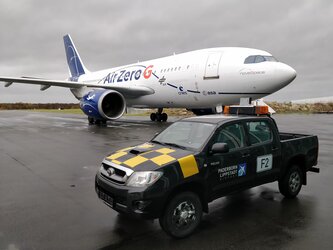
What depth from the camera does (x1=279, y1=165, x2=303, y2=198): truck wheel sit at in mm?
5535

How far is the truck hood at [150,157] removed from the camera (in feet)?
13.7

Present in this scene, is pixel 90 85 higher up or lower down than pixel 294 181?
higher up

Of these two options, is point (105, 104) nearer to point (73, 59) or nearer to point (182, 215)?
point (73, 59)

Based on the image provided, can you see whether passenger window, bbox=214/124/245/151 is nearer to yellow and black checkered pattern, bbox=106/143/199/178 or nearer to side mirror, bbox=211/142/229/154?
side mirror, bbox=211/142/229/154

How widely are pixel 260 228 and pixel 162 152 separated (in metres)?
1.76

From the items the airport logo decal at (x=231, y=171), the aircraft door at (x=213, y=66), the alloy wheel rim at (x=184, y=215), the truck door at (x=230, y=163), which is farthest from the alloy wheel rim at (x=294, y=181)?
the aircraft door at (x=213, y=66)

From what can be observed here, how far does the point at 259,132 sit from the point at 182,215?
85.5 inches

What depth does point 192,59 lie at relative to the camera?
17.6 meters

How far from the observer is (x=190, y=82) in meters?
17.3

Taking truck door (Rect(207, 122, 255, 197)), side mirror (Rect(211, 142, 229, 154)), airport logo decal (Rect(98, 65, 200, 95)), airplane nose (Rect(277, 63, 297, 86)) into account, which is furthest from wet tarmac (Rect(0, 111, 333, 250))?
airport logo decal (Rect(98, 65, 200, 95))

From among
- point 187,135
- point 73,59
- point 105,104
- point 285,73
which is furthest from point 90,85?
point 187,135

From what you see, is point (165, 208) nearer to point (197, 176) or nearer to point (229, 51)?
point (197, 176)

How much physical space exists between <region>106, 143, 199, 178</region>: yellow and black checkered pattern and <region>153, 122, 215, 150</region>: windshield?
0.32 metres

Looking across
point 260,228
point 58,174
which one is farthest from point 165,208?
point 58,174
